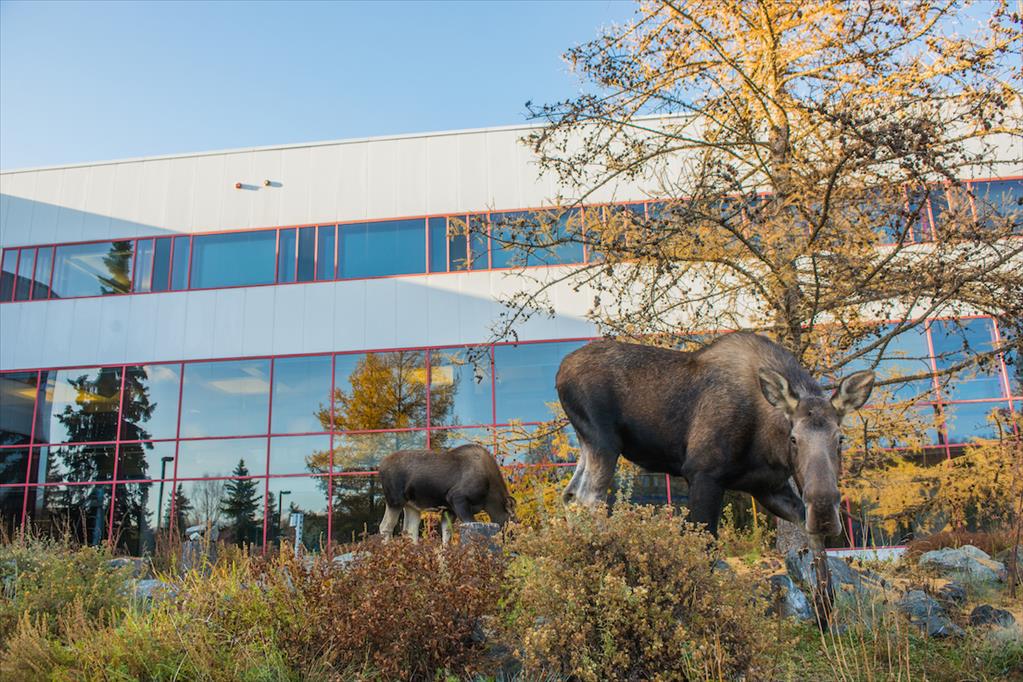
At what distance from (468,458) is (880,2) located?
801 cm

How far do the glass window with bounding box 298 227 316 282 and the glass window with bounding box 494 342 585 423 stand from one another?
6038 mm

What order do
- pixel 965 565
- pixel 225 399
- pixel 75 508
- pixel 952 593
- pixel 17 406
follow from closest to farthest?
1. pixel 952 593
2. pixel 965 565
3. pixel 225 399
4. pixel 75 508
5. pixel 17 406

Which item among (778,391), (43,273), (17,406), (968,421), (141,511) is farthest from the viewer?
(43,273)

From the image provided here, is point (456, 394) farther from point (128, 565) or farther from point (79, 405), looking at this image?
point (128, 565)

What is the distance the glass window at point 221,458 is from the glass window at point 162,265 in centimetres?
466

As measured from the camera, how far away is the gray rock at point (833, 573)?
6312mm

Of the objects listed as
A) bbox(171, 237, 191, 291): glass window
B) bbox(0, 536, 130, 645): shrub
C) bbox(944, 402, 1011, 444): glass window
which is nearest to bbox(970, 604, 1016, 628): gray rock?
bbox(0, 536, 130, 645): shrub

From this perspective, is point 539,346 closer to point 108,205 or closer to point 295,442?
point 295,442

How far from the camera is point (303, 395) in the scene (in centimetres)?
2225

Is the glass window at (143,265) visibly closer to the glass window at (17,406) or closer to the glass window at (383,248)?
the glass window at (17,406)

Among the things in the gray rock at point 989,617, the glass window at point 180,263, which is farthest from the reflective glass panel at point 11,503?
the gray rock at point 989,617

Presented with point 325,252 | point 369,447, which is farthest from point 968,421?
point 325,252

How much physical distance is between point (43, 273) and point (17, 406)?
405 cm

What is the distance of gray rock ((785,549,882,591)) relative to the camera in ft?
20.7
